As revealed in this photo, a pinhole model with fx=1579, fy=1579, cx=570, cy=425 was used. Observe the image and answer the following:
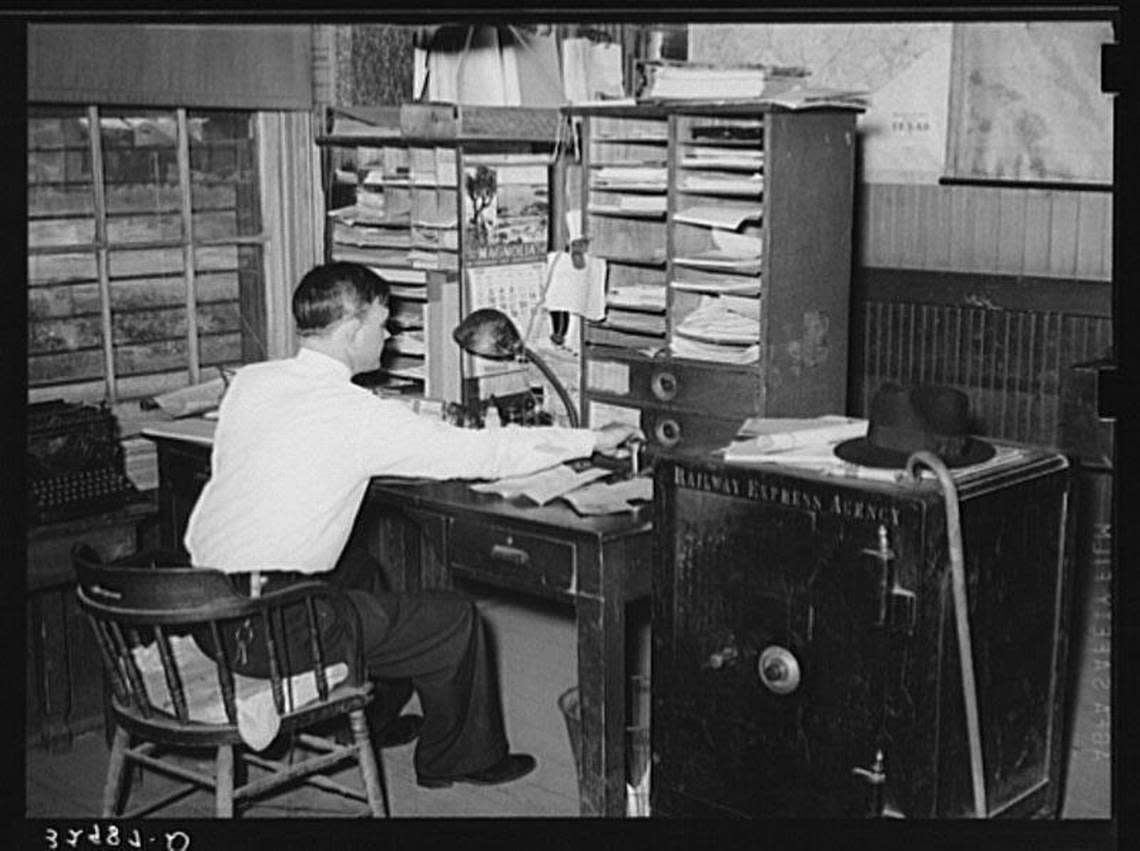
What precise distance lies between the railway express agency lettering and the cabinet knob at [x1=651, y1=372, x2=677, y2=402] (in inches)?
35.5

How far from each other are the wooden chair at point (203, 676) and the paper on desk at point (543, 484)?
404 mm

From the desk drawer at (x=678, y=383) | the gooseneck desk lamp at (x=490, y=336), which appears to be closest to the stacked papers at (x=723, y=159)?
the desk drawer at (x=678, y=383)

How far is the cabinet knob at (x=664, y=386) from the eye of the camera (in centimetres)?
379

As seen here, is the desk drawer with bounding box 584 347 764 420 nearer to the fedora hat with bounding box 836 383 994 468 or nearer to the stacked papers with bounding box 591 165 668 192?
the stacked papers with bounding box 591 165 668 192

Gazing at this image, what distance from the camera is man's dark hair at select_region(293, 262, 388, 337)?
3.15 metres

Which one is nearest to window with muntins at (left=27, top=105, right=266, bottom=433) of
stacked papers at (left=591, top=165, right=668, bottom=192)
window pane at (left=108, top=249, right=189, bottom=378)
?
window pane at (left=108, top=249, right=189, bottom=378)

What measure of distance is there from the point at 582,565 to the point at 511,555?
18 centimetres

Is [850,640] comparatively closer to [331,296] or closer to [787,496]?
[787,496]

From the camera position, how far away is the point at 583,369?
401 cm

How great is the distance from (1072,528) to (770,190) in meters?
1.06

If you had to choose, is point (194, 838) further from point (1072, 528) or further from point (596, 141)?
point (596, 141)

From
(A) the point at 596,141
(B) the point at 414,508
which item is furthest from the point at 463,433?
(A) the point at 596,141

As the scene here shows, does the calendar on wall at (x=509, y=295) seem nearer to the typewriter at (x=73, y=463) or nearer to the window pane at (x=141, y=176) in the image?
the window pane at (x=141, y=176)

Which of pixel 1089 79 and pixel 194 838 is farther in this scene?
pixel 1089 79
